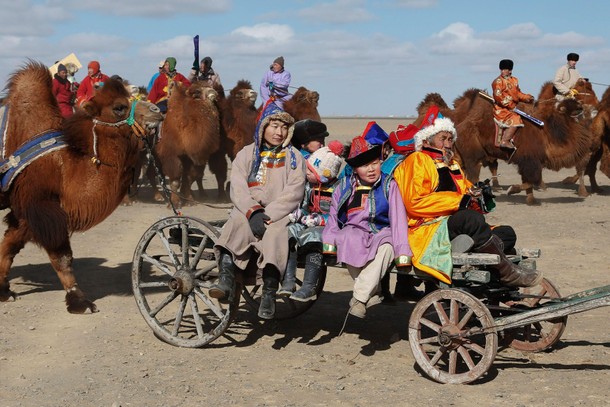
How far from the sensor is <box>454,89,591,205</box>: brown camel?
51.9 ft

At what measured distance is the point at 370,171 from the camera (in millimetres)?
6465

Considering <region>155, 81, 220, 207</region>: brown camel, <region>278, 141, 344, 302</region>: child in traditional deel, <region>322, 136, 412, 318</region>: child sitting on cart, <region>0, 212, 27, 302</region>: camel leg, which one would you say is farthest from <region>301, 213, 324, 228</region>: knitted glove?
<region>155, 81, 220, 207</region>: brown camel

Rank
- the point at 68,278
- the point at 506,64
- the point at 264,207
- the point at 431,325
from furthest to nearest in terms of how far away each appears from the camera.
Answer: the point at 506,64 → the point at 68,278 → the point at 264,207 → the point at 431,325

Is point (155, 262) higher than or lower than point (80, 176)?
lower

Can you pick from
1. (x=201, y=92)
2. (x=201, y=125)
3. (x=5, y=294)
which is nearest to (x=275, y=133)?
(x=5, y=294)

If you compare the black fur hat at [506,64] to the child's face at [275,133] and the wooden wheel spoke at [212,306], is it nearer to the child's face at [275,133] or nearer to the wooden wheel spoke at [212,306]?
the child's face at [275,133]

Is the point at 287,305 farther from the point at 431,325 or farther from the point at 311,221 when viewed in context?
the point at 431,325

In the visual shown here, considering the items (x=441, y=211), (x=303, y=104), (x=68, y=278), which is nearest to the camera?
(x=441, y=211)

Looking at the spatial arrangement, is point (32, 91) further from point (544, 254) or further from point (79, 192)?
point (544, 254)

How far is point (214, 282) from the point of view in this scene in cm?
695

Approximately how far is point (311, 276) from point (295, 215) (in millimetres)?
559

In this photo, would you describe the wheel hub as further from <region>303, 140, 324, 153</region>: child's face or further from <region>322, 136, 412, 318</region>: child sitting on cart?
<region>303, 140, 324, 153</region>: child's face

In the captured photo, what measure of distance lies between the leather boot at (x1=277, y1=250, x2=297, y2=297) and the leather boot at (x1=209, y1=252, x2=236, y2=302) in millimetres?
368

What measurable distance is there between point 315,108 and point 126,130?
9.06 m
